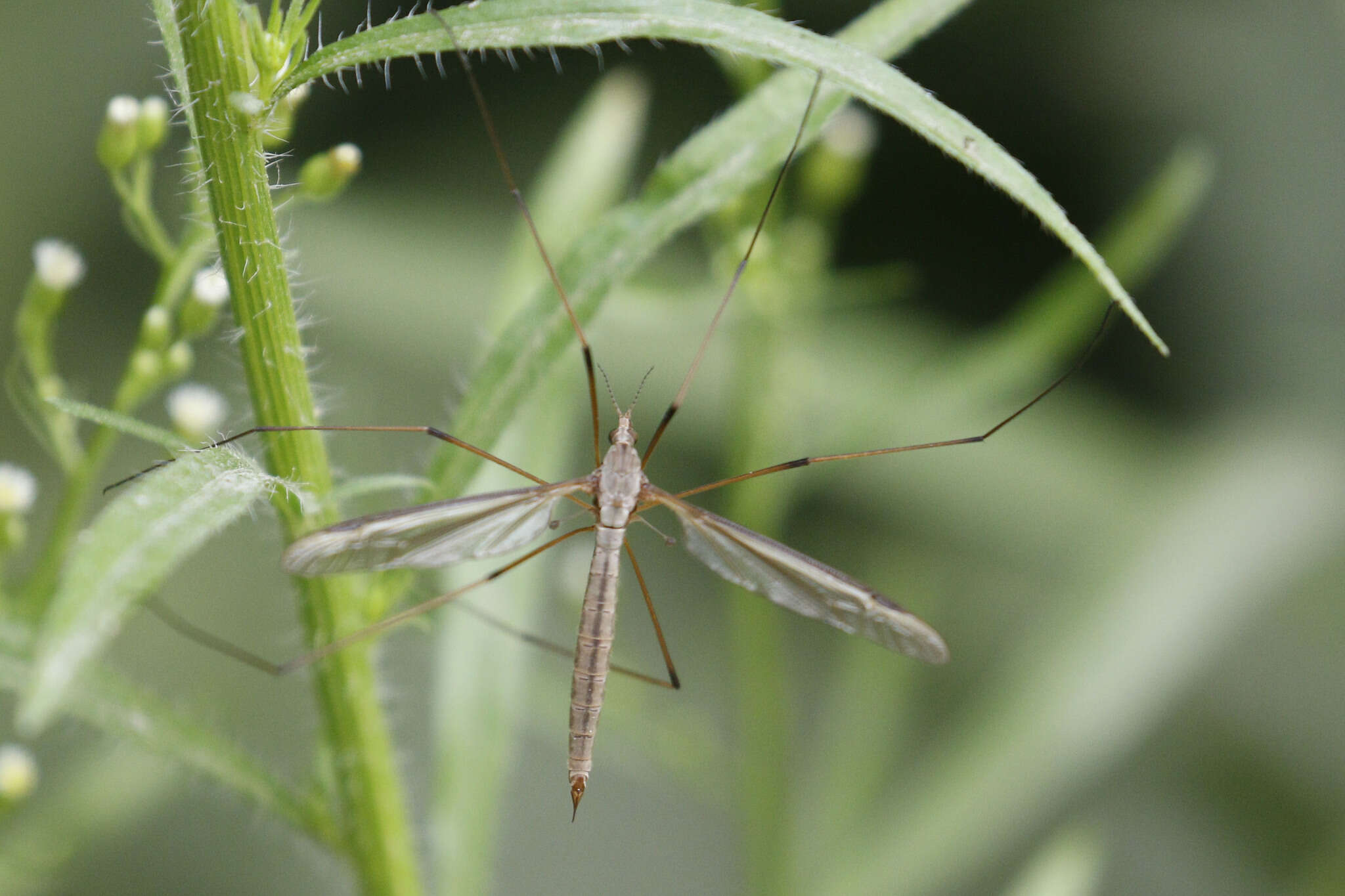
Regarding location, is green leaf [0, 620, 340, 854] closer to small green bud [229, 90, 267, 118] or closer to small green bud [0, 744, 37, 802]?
small green bud [0, 744, 37, 802]

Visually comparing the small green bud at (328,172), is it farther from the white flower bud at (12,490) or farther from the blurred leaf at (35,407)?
the white flower bud at (12,490)

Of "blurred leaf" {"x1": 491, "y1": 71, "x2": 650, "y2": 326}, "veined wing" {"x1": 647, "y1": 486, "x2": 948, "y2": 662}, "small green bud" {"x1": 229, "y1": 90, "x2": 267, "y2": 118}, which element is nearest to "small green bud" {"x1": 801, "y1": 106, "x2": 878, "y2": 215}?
"blurred leaf" {"x1": 491, "y1": 71, "x2": 650, "y2": 326}

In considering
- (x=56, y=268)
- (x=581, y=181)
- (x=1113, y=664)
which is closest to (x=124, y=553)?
(x=56, y=268)

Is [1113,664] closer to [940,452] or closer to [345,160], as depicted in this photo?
[940,452]

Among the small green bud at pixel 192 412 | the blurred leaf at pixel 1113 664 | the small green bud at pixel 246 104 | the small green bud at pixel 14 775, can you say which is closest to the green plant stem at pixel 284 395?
the small green bud at pixel 246 104

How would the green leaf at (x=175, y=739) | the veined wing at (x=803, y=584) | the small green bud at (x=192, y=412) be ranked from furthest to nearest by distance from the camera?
the small green bud at (x=192, y=412) → the veined wing at (x=803, y=584) → the green leaf at (x=175, y=739)
